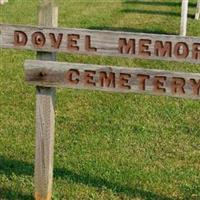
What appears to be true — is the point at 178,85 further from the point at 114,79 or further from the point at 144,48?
the point at 114,79

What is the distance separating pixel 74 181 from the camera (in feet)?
17.9

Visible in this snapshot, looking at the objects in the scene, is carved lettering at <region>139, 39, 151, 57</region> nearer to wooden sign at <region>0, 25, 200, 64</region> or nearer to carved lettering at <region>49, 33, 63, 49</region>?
wooden sign at <region>0, 25, 200, 64</region>

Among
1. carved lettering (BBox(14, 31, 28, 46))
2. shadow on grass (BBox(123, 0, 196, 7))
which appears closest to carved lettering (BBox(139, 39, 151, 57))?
carved lettering (BBox(14, 31, 28, 46))

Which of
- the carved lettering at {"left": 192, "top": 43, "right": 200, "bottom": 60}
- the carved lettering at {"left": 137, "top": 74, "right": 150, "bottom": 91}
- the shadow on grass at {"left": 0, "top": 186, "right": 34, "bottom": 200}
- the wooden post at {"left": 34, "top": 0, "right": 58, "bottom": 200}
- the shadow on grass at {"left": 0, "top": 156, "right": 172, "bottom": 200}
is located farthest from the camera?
the shadow on grass at {"left": 0, "top": 156, "right": 172, "bottom": 200}

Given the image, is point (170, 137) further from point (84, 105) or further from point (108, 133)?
point (84, 105)

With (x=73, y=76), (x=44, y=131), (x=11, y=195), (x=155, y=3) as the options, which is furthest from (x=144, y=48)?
(x=155, y=3)

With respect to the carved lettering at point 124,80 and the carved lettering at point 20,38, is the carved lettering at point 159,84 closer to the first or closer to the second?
the carved lettering at point 124,80

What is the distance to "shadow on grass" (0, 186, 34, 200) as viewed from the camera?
5.07m

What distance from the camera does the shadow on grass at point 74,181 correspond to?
5.20 metres

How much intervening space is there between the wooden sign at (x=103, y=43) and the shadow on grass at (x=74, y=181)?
150 centimetres

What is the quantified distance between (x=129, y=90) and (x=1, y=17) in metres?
11.5

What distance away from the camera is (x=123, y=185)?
17.7 feet

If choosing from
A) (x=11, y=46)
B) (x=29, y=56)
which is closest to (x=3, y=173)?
(x=11, y=46)

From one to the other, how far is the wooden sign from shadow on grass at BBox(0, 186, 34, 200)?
57.9 inches
